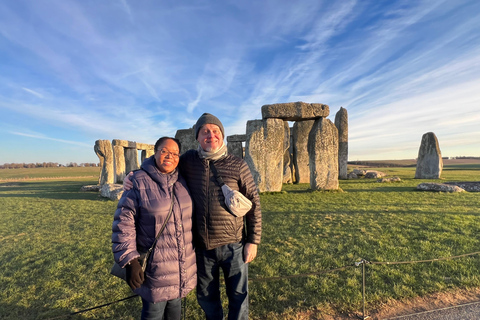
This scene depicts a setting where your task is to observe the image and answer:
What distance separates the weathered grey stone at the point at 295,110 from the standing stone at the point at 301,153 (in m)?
4.27

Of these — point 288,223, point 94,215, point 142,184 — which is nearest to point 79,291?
point 142,184

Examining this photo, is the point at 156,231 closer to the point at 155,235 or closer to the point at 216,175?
the point at 155,235

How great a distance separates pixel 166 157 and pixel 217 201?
1.77 feet

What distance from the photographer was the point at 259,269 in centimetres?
325

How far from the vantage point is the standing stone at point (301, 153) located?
42.4ft

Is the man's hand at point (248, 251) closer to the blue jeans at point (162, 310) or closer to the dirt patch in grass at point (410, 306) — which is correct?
the blue jeans at point (162, 310)

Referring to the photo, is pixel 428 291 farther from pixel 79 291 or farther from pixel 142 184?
pixel 79 291

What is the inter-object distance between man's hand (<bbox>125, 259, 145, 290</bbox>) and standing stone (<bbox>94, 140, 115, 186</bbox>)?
12.6 meters

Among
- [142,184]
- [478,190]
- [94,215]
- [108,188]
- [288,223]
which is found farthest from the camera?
[108,188]

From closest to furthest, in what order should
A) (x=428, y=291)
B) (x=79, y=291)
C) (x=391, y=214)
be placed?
(x=428, y=291) → (x=79, y=291) → (x=391, y=214)

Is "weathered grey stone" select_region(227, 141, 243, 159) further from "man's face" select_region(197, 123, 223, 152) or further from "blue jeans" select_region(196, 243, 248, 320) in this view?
"blue jeans" select_region(196, 243, 248, 320)

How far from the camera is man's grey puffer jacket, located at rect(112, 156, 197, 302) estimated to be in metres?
1.69

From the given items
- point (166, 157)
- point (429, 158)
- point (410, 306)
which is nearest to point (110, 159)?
point (166, 157)

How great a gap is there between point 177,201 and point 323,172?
8.05 meters
